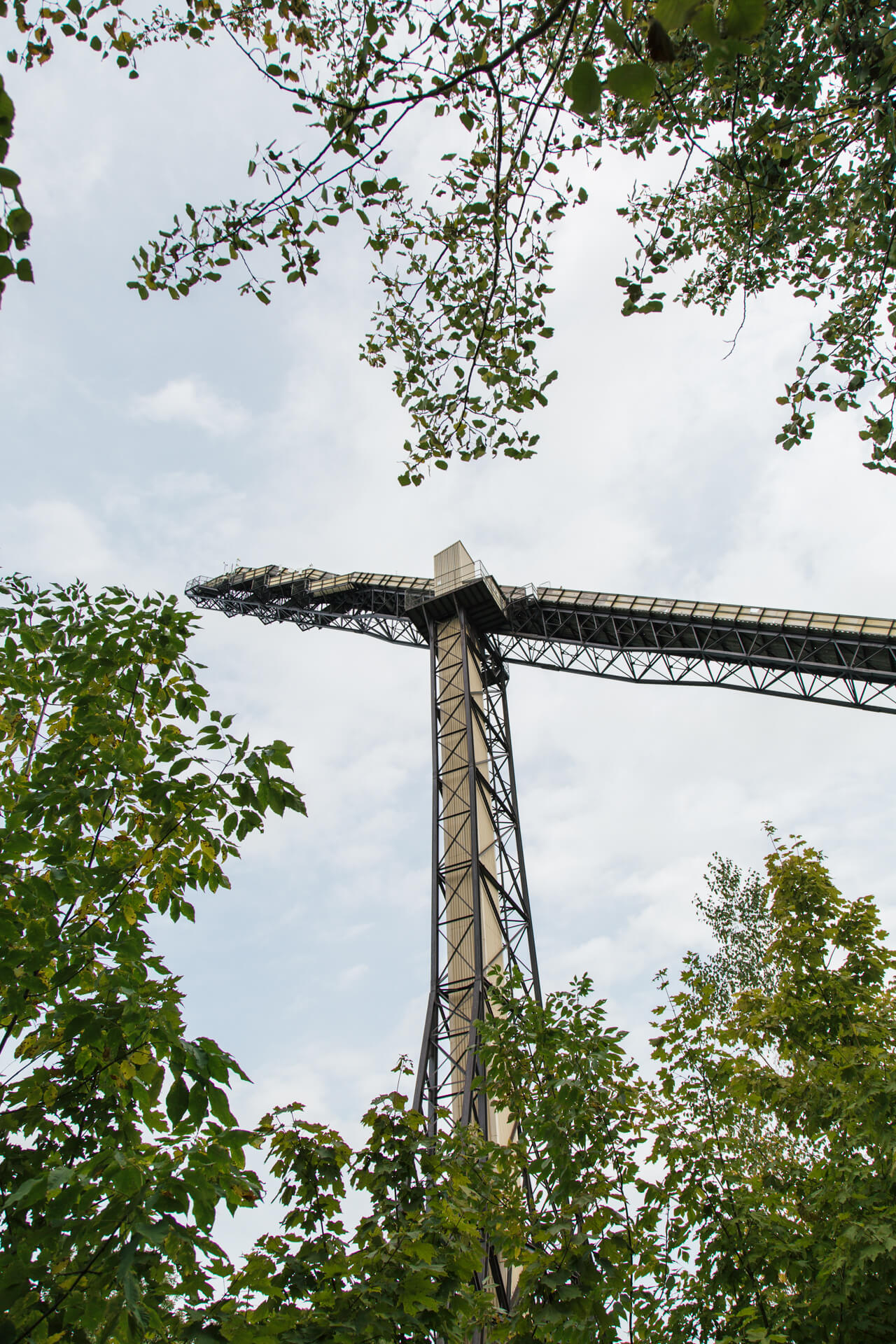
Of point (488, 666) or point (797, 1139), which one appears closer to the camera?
point (797, 1139)

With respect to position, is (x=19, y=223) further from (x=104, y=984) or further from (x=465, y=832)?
(x=465, y=832)

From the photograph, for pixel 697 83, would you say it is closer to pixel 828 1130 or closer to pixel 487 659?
pixel 828 1130

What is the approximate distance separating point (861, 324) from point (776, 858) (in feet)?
16.2

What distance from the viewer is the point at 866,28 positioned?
4.33 meters

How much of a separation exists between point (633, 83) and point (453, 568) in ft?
77.3

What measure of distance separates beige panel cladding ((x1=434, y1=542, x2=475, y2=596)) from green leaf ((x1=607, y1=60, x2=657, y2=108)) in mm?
22352

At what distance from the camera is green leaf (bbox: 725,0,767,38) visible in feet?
5.89

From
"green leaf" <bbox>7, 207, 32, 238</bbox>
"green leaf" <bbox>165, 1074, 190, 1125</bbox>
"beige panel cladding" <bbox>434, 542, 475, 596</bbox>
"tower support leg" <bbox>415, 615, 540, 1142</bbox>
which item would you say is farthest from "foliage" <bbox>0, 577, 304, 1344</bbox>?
"beige panel cladding" <bbox>434, 542, 475, 596</bbox>

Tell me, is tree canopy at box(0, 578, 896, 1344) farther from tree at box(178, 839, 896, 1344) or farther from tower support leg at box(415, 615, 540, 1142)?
tower support leg at box(415, 615, 540, 1142)

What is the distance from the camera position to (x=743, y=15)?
71.2 inches

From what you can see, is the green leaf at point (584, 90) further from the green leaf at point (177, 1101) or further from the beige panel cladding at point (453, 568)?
the beige panel cladding at point (453, 568)

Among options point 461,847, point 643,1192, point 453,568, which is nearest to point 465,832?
point 461,847

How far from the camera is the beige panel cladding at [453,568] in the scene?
967 inches

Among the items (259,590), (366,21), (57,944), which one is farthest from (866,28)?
(259,590)
